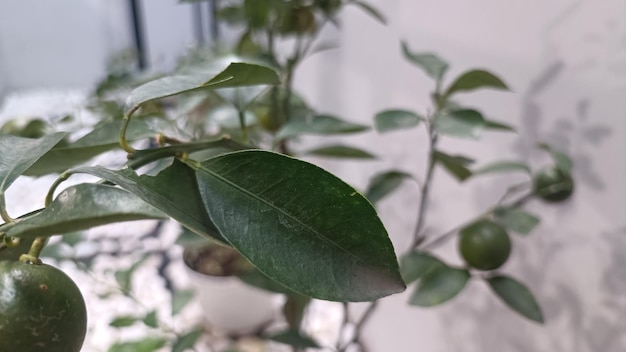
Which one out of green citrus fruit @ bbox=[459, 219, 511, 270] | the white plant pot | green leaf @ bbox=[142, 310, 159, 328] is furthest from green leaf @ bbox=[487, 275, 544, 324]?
the white plant pot

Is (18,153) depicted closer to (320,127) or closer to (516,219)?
(320,127)

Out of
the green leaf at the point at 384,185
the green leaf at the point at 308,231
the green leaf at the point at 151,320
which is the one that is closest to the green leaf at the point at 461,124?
the green leaf at the point at 384,185

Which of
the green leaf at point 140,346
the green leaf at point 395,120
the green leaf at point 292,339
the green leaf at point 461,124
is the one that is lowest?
the green leaf at point 140,346

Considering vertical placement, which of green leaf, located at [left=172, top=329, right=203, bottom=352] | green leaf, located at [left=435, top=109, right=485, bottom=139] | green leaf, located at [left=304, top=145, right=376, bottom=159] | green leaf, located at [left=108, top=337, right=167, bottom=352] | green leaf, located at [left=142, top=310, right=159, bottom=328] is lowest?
green leaf, located at [left=108, top=337, right=167, bottom=352]

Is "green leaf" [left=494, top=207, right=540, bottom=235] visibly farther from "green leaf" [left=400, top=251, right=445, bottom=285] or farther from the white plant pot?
the white plant pot

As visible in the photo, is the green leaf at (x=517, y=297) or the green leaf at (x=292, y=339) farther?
the green leaf at (x=292, y=339)

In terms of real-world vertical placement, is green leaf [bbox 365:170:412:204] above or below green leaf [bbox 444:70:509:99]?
below

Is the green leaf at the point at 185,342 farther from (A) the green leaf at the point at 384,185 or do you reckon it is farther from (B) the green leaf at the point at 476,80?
(B) the green leaf at the point at 476,80
